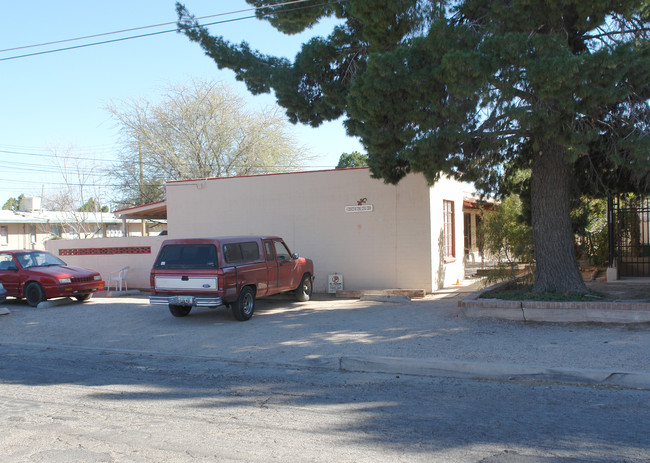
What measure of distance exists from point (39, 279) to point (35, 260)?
4.15 ft

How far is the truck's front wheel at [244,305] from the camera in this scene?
1177cm

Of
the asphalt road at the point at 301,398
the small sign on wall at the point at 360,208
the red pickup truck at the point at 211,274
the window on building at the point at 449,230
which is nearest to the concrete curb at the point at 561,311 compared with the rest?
the asphalt road at the point at 301,398

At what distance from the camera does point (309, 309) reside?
13328 millimetres

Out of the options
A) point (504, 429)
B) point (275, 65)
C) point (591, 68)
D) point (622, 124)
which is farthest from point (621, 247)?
point (504, 429)

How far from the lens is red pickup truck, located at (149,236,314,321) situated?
445 inches

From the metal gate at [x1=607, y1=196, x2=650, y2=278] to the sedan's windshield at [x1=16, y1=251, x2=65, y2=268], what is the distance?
16.0 metres

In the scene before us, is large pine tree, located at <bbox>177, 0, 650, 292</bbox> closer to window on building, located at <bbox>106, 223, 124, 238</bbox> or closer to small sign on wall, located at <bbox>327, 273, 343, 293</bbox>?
small sign on wall, located at <bbox>327, 273, 343, 293</bbox>

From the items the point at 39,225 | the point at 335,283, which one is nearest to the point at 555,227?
the point at 335,283

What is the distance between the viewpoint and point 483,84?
375 inches

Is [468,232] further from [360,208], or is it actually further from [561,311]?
[561,311]

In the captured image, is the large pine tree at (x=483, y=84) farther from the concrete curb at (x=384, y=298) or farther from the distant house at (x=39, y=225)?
the distant house at (x=39, y=225)

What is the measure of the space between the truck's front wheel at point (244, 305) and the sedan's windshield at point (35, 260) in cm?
730

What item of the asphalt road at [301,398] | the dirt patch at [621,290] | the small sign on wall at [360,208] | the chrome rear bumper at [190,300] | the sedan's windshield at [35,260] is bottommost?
the asphalt road at [301,398]

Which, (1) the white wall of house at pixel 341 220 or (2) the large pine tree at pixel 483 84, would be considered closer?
(2) the large pine tree at pixel 483 84
